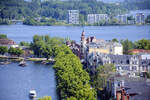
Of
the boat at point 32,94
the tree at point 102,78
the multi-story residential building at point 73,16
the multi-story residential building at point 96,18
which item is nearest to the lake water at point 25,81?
the boat at point 32,94

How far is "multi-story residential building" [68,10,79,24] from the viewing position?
162 feet

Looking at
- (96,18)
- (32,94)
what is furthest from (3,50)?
(96,18)

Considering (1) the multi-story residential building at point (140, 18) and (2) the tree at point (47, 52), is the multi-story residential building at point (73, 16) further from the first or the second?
(2) the tree at point (47, 52)

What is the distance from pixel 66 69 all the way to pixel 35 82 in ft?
7.06

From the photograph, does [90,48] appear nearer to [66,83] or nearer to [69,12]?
[66,83]

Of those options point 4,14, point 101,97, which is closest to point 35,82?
point 101,97

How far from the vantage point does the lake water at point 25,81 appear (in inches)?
503

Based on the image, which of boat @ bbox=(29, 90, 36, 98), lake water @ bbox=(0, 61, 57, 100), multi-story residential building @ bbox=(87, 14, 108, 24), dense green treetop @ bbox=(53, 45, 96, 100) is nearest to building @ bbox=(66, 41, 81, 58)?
lake water @ bbox=(0, 61, 57, 100)

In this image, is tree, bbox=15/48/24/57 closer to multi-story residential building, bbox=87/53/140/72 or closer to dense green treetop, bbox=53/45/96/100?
multi-story residential building, bbox=87/53/140/72

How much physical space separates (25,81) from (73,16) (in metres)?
36.3

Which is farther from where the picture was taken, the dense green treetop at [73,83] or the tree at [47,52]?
the tree at [47,52]

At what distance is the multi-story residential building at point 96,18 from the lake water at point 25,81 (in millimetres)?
30182

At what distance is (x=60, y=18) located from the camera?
5272 centimetres

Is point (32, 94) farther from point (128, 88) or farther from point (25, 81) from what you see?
point (128, 88)
